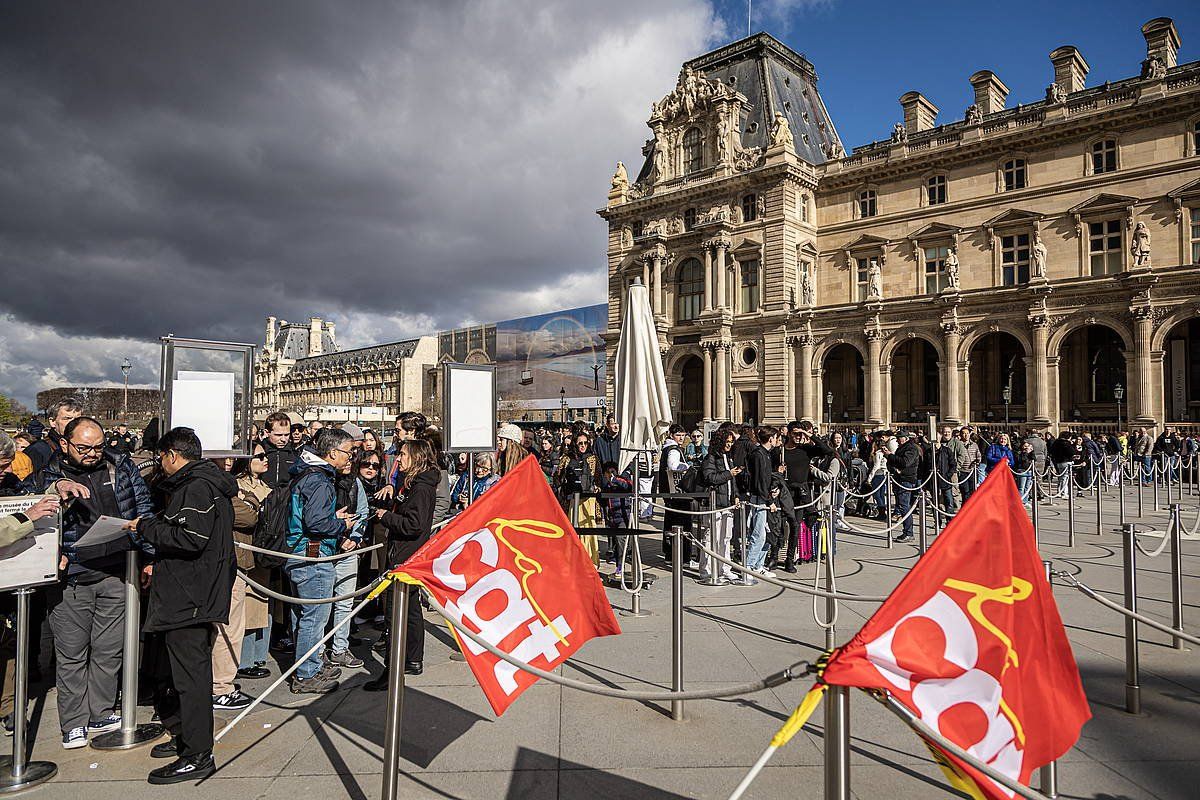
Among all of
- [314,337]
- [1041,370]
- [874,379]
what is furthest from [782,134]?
[314,337]

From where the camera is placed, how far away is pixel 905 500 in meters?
14.7

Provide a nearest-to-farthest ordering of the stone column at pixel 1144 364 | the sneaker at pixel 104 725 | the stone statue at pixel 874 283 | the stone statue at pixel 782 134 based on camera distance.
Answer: the sneaker at pixel 104 725, the stone column at pixel 1144 364, the stone statue at pixel 874 283, the stone statue at pixel 782 134

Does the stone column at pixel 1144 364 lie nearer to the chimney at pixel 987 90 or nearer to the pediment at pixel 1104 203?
the pediment at pixel 1104 203

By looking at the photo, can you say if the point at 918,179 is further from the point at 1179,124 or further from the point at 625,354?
the point at 625,354

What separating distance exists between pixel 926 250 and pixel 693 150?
1550cm

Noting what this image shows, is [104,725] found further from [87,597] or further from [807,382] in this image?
[807,382]

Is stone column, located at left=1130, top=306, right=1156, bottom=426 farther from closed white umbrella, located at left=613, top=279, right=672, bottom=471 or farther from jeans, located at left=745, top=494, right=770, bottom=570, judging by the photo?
closed white umbrella, located at left=613, top=279, right=672, bottom=471

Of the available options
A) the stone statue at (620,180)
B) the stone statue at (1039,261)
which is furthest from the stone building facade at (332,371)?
the stone statue at (1039,261)

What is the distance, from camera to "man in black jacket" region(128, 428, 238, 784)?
162 inches

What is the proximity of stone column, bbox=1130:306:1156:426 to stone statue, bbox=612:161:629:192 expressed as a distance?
29693 mm

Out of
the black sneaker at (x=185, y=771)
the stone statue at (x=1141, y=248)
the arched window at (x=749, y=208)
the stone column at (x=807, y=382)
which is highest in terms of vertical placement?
the arched window at (x=749, y=208)

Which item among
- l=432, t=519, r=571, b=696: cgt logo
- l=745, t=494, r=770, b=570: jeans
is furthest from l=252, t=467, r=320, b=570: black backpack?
l=745, t=494, r=770, b=570: jeans

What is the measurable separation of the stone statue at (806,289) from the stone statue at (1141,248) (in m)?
14.2

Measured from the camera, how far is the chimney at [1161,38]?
3114cm
